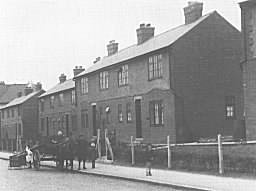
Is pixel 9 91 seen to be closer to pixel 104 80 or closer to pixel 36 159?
pixel 104 80

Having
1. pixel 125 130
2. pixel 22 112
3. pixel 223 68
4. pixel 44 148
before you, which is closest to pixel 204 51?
pixel 223 68

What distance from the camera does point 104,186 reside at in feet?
49.7

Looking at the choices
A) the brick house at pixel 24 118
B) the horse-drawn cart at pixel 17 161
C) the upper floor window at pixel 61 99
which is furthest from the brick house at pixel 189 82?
the brick house at pixel 24 118

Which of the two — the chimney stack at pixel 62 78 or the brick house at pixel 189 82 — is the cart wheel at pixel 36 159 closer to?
the brick house at pixel 189 82


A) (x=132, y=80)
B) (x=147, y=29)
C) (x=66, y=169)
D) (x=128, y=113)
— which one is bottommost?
(x=66, y=169)

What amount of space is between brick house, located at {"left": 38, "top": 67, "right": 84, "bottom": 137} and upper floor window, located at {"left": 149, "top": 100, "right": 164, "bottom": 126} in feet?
49.8

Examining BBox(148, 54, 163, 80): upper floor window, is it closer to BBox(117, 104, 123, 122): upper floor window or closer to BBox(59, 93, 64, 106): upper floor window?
BBox(117, 104, 123, 122): upper floor window

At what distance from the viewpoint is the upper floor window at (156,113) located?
29.5 m

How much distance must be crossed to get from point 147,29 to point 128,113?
669 cm

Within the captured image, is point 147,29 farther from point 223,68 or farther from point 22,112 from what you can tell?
point 22,112

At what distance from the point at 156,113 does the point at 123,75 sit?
563 cm

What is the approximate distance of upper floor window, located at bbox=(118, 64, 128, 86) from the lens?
34.1 m

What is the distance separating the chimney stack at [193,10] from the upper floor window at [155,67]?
3.55 metres

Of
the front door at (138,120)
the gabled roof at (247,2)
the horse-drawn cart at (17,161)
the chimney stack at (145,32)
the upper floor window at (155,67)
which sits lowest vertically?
the horse-drawn cart at (17,161)
